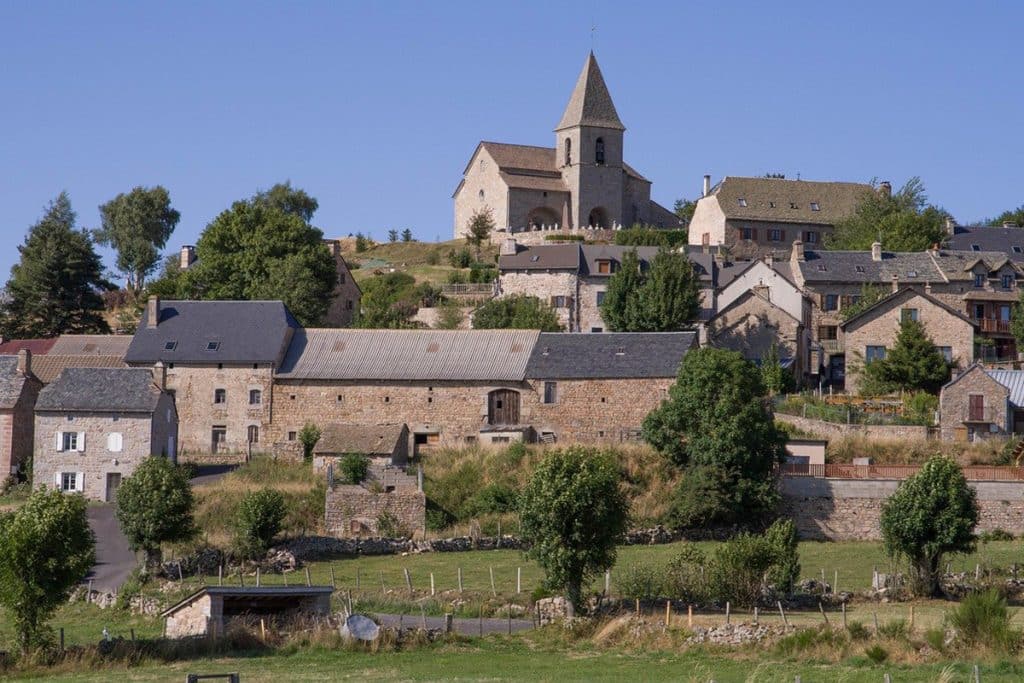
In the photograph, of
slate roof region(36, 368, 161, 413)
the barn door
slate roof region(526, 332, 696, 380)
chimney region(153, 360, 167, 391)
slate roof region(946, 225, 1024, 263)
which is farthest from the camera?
slate roof region(946, 225, 1024, 263)

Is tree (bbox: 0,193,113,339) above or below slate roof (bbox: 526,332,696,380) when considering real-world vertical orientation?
above

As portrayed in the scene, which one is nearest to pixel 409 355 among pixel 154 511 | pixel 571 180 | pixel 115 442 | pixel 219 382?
pixel 219 382

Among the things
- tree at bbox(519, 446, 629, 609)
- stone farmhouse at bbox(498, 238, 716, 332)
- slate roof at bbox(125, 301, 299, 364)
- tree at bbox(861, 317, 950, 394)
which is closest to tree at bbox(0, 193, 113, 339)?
slate roof at bbox(125, 301, 299, 364)

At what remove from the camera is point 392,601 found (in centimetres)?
4028

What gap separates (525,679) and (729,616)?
7.87m

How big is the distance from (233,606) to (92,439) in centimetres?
2079

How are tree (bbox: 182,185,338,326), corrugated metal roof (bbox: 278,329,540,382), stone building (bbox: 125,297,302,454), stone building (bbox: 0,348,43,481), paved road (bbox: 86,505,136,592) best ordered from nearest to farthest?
paved road (bbox: 86,505,136,592) < stone building (bbox: 0,348,43,481) < corrugated metal roof (bbox: 278,329,540,382) < stone building (bbox: 125,297,302,454) < tree (bbox: 182,185,338,326)

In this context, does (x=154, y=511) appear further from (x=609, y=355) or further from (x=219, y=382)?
(x=609, y=355)

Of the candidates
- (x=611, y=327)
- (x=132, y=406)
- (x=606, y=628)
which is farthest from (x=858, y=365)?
(x=606, y=628)

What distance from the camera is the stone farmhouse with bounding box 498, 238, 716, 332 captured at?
74.9 m

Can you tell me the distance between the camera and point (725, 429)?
51875 mm

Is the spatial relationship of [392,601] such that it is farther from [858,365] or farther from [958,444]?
[858,365]

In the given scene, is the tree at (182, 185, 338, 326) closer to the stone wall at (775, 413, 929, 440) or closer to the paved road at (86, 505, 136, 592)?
the paved road at (86, 505, 136, 592)

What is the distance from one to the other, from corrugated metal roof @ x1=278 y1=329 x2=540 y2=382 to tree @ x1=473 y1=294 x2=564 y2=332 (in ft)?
22.2
